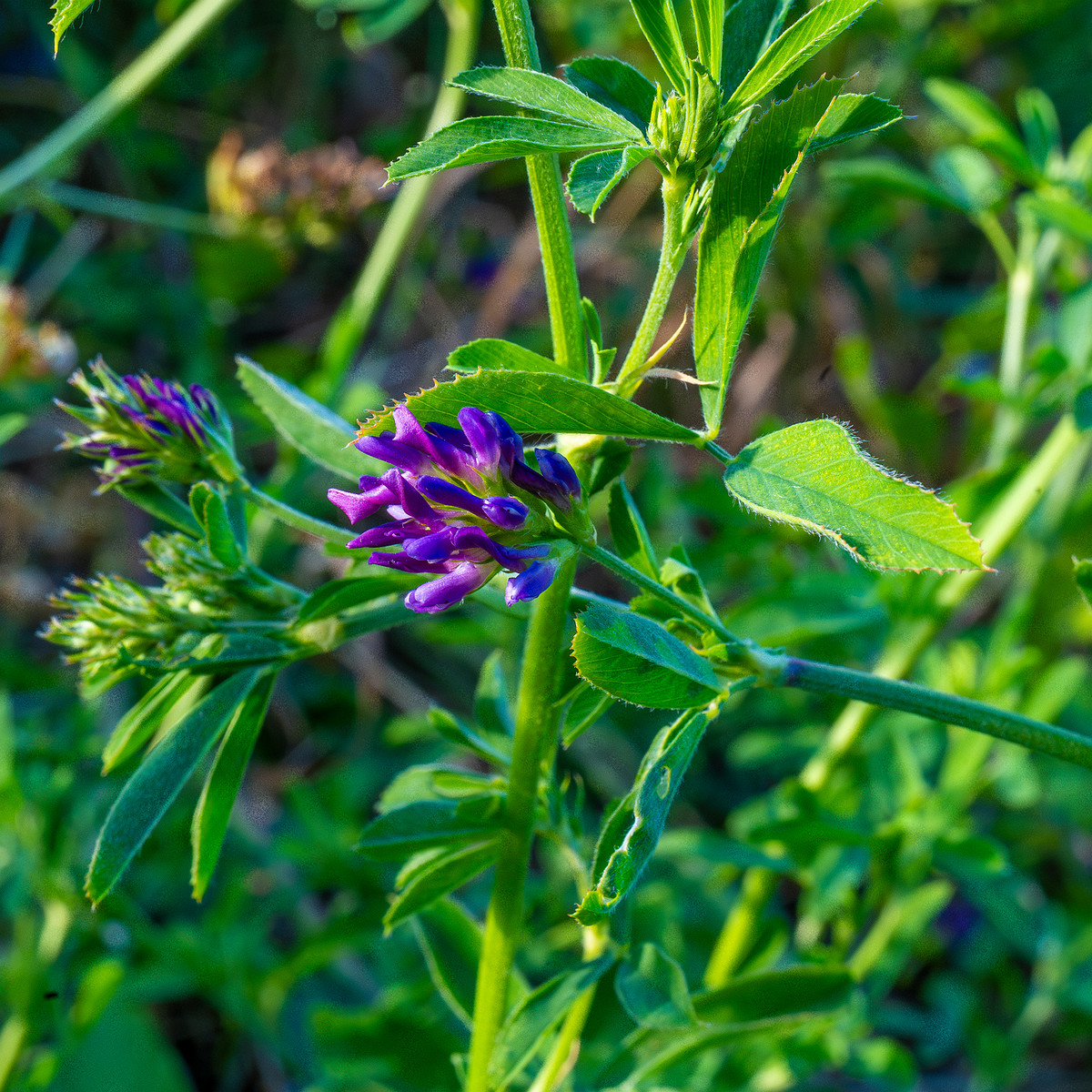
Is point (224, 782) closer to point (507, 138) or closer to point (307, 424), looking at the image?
point (307, 424)

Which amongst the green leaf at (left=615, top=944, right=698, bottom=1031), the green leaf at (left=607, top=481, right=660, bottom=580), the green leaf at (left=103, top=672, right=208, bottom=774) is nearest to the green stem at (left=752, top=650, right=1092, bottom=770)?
the green leaf at (left=607, top=481, right=660, bottom=580)

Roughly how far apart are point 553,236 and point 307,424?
0.46m

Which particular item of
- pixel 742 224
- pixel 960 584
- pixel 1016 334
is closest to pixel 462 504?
pixel 742 224

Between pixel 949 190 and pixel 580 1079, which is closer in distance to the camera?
pixel 580 1079

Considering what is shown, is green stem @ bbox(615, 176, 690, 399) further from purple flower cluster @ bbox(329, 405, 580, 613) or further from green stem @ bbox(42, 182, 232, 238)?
green stem @ bbox(42, 182, 232, 238)

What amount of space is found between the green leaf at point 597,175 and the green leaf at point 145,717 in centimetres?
63

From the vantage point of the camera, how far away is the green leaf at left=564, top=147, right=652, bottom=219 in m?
0.83

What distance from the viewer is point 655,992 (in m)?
1.18

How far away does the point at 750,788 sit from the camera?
3008mm

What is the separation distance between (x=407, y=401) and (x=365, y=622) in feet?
1.02

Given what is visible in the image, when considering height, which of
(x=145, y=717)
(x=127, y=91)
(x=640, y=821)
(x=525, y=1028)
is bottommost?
(x=525, y=1028)

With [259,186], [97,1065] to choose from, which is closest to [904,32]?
[259,186]

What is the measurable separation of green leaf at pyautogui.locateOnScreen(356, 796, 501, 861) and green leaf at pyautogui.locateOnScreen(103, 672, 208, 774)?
24cm

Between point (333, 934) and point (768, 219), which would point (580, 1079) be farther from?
point (768, 219)
